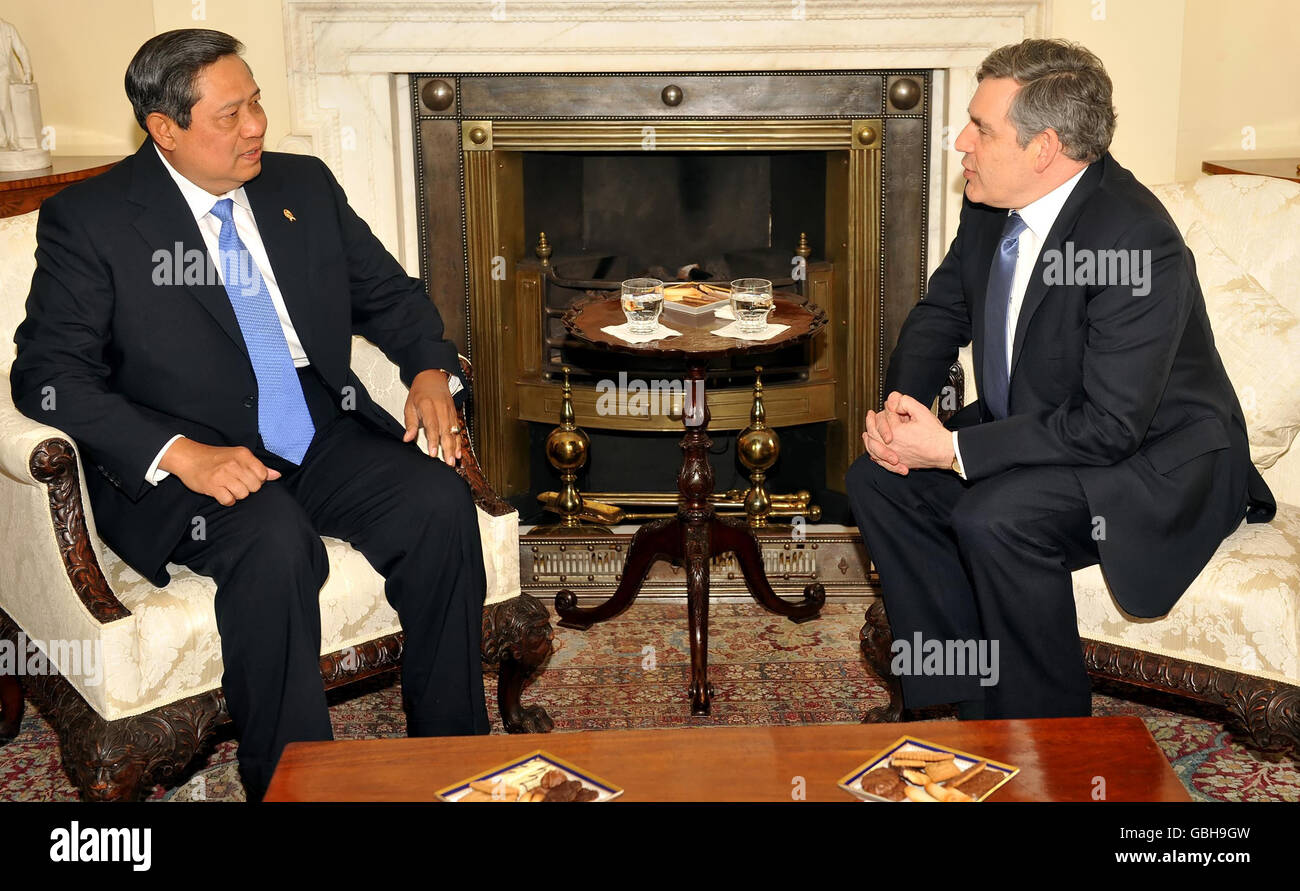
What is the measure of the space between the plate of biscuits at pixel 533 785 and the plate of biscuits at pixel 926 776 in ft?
1.08

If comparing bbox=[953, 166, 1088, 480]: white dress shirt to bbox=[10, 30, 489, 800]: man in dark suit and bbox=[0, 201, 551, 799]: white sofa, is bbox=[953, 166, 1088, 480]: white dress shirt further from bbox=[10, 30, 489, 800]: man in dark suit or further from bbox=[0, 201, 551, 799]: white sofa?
bbox=[0, 201, 551, 799]: white sofa

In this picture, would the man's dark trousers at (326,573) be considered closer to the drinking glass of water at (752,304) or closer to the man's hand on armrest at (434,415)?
the man's hand on armrest at (434,415)

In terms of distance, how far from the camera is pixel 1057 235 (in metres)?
2.48

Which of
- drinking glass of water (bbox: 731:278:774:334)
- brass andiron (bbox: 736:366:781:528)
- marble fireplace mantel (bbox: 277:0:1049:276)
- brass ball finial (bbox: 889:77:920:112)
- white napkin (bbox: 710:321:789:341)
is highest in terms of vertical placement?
marble fireplace mantel (bbox: 277:0:1049:276)

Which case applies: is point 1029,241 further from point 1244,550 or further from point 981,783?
point 981,783

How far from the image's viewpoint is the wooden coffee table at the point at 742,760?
69.7 inches

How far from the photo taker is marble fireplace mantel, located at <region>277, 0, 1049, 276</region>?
12.0 ft

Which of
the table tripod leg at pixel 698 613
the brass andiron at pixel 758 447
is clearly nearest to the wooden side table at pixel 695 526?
the table tripod leg at pixel 698 613

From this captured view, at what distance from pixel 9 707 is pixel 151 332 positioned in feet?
3.22

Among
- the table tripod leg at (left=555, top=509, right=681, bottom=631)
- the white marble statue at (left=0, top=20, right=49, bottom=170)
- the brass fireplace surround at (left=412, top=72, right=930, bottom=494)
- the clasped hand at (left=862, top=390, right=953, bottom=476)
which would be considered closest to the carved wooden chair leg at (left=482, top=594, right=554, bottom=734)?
the table tripod leg at (left=555, top=509, right=681, bottom=631)

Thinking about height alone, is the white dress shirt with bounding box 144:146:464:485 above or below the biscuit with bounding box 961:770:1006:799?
above

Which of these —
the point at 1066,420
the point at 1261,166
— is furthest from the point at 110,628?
the point at 1261,166

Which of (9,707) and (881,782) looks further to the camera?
(9,707)

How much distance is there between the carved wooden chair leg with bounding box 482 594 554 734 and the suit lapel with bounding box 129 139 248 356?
2.39 ft
